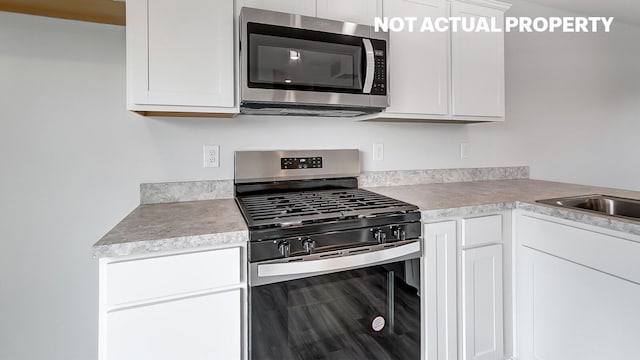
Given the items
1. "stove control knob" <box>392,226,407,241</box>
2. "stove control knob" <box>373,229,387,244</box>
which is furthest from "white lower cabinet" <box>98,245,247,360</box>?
"stove control knob" <box>392,226,407,241</box>

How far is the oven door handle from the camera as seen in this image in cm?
112

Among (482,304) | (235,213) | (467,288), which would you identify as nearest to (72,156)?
(235,213)

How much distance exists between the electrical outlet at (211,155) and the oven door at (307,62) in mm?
422

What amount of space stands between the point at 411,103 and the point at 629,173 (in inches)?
112

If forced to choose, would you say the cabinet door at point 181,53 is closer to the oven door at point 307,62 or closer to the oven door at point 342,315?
the oven door at point 307,62

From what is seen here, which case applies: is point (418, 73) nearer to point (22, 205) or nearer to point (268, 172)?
point (268, 172)

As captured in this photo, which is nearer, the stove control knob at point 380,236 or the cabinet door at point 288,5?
the stove control knob at point 380,236

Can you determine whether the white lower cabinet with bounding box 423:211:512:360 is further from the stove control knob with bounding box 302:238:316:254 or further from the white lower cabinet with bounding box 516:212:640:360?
the stove control knob with bounding box 302:238:316:254

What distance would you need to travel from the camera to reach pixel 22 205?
142cm

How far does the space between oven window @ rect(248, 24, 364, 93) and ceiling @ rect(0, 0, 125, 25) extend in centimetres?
61

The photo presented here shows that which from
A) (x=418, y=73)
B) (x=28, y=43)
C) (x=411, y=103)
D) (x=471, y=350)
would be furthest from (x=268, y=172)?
(x=471, y=350)

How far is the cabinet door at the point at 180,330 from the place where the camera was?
997mm

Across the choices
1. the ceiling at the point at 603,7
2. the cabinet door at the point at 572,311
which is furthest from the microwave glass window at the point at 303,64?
the ceiling at the point at 603,7

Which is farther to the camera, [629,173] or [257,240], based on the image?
[629,173]
